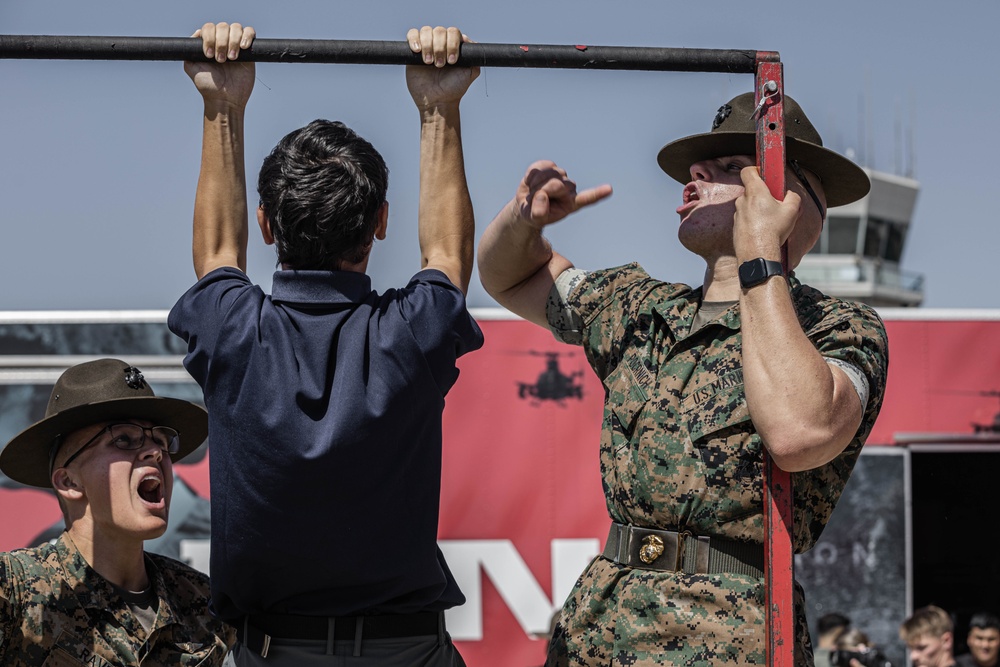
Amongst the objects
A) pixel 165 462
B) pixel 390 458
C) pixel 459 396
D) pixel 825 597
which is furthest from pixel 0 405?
Result: pixel 390 458

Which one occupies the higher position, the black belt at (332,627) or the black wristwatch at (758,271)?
the black wristwatch at (758,271)

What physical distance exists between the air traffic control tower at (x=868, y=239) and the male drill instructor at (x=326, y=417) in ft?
144

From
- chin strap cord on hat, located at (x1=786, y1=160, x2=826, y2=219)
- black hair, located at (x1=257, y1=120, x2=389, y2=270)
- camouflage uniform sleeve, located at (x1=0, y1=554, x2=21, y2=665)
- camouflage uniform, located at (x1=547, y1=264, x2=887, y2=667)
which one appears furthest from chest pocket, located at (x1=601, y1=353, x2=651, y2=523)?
camouflage uniform sleeve, located at (x1=0, y1=554, x2=21, y2=665)

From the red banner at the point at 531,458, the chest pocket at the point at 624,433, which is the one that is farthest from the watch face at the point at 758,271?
the red banner at the point at 531,458

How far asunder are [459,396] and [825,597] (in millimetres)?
2600

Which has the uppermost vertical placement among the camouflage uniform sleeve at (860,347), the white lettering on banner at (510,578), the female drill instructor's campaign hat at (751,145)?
the female drill instructor's campaign hat at (751,145)

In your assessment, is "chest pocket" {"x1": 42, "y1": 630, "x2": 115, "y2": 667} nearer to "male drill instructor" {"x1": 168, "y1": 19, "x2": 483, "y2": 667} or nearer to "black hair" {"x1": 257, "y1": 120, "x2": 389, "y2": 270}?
"male drill instructor" {"x1": 168, "y1": 19, "x2": 483, "y2": 667}

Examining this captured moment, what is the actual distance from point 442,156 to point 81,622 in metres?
1.73

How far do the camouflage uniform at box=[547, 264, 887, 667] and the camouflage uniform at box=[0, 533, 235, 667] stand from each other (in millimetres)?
1112

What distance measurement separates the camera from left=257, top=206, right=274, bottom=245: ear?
2.60 meters

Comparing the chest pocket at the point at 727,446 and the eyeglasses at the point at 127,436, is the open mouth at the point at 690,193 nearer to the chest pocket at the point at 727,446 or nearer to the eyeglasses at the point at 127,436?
the chest pocket at the point at 727,446

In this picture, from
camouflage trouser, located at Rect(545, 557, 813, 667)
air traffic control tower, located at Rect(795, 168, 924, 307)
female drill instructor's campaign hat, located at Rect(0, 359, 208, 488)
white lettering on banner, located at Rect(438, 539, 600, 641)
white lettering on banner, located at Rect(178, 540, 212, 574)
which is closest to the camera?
camouflage trouser, located at Rect(545, 557, 813, 667)

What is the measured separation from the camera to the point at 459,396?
7.46 m

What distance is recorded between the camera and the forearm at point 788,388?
2.70 meters
